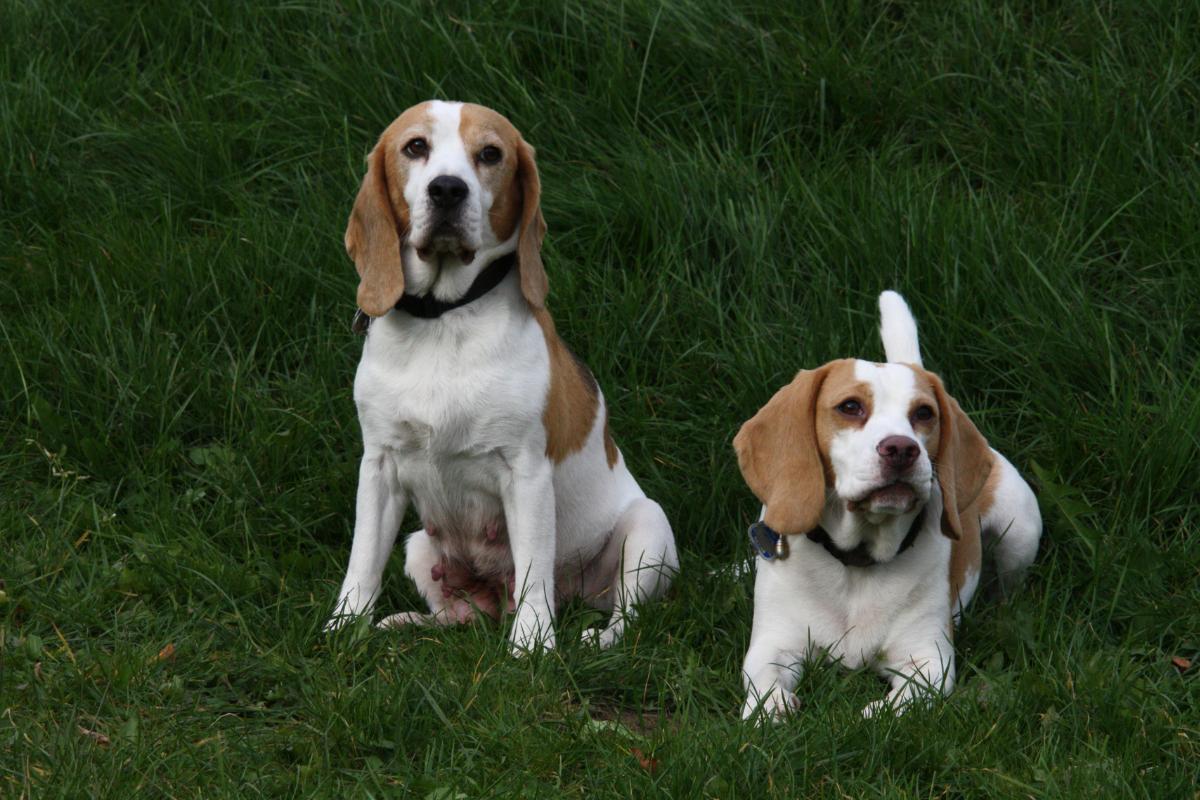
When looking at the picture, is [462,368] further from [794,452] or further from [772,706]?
[772,706]

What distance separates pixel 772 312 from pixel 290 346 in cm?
186

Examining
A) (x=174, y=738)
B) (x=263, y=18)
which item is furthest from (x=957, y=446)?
(x=263, y=18)

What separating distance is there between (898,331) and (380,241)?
1.64 meters

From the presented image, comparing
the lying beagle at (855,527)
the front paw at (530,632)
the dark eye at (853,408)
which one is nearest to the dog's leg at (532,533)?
the front paw at (530,632)

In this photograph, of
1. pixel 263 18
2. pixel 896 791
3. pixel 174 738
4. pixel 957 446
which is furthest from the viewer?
pixel 263 18

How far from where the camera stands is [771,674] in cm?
439

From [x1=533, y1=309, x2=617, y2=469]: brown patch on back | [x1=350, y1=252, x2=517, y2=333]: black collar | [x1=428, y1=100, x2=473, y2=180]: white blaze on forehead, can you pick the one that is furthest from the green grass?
[x1=428, y1=100, x2=473, y2=180]: white blaze on forehead

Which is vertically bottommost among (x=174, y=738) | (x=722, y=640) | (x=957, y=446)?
(x=722, y=640)

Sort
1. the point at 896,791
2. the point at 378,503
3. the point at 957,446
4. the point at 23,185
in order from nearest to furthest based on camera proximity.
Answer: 1. the point at 896,791
2. the point at 957,446
3. the point at 378,503
4. the point at 23,185

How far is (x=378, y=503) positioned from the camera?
4773 mm

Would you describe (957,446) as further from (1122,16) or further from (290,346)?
(1122,16)

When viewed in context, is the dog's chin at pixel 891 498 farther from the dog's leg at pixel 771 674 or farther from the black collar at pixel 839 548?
the dog's leg at pixel 771 674

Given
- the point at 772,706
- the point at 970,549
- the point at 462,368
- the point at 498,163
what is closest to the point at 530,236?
the point at 498,163

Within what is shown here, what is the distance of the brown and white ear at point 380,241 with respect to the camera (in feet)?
15.1
